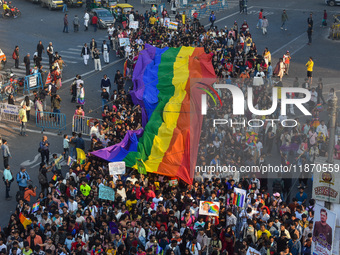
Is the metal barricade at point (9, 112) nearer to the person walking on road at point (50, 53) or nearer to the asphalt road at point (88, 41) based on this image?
the asphalt road at point (88, 41)

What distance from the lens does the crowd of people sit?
18.0 metres

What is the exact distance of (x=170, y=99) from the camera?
27.2 meters

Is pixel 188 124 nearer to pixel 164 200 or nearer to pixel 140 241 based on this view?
pixel 164 200

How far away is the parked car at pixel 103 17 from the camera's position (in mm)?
46938

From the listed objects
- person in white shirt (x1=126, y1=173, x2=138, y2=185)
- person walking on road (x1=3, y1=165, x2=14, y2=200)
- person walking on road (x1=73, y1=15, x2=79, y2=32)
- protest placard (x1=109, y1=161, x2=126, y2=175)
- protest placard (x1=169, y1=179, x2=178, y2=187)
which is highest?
person walking on road (x1=73, y1=15, x2=79, y2=32)

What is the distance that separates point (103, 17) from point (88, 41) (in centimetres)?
406

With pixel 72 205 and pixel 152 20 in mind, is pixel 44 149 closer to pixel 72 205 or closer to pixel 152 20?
pixel 72 205

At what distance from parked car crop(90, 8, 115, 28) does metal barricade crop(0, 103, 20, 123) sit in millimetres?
17802

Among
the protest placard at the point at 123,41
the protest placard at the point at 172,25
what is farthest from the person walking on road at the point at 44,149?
the protest placard at the point at 172,25

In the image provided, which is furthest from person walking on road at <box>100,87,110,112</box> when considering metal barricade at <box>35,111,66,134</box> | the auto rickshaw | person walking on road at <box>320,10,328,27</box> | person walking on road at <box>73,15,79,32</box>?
person walking on road at <box>320,10,328,27</box>

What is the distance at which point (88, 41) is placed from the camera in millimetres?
44094

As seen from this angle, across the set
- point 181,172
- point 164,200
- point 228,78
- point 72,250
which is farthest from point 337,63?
point 72,250

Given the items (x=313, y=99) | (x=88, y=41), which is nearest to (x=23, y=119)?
(x=313, y=99)

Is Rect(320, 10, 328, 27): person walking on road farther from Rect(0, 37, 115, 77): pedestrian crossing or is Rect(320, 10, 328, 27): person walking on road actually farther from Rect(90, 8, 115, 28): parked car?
Rect(0, 37, 115, 77): pedestrian crossing
